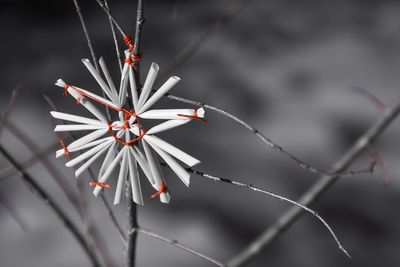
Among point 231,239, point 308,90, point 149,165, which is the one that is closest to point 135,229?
point 149,165

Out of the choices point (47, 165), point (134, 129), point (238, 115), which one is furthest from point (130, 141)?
point (238, 115)

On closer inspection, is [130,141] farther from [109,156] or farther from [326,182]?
[326,182]

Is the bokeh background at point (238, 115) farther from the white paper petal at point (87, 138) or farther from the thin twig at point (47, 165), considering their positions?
the white paper petal at point (87, 138)

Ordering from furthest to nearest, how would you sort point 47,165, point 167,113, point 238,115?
point 238,115
point 47,165
point 167,113

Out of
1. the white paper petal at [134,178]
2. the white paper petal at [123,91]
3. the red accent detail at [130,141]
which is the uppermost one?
the white paper petal at [123,91]

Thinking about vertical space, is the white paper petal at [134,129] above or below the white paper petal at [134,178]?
above

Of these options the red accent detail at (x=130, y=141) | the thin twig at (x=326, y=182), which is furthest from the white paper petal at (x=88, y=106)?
the thin twig at (x=326, y=182)

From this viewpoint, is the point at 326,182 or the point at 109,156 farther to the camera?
the point at 326,182
